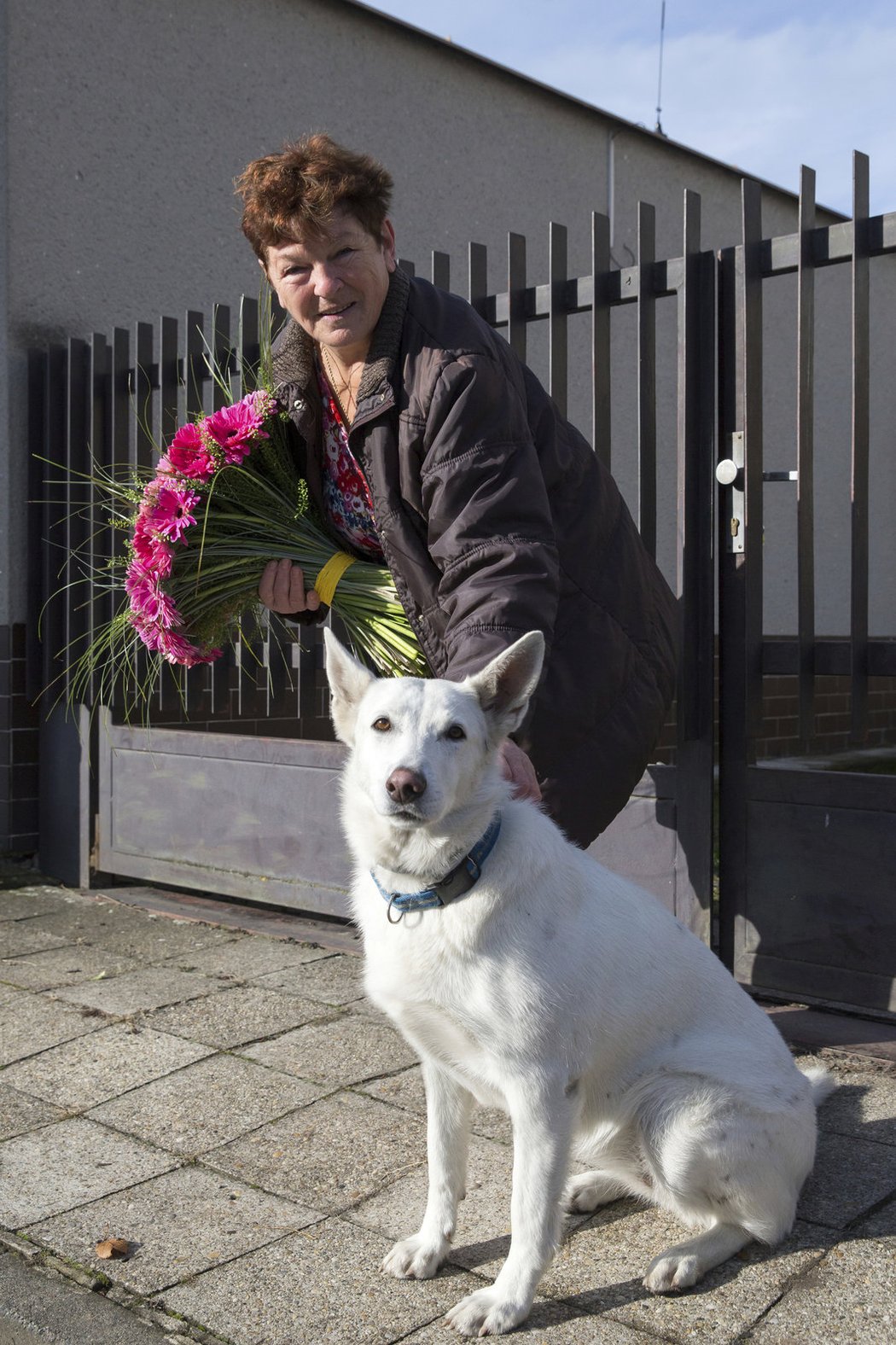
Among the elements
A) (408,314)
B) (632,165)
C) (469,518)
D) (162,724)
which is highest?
(632,165)

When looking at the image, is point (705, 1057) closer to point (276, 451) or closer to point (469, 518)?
point (469, 518)

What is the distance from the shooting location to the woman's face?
9.87 feet

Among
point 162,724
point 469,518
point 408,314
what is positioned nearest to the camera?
point 469,518

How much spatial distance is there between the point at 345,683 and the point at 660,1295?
1371 millimetres

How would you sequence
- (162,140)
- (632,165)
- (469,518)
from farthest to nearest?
(632,165) → (162,140) → (469,518)

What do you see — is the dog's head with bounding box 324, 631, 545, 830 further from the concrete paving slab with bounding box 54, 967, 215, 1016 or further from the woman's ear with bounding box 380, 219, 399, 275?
the concrete paving slab with bounding box 54, 967, 215, 1016

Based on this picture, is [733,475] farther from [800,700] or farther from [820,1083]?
[820,1083]

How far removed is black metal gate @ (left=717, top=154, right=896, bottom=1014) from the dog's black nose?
2.06 metres

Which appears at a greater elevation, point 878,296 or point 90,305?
point 878,296

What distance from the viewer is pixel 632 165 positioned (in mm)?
9758

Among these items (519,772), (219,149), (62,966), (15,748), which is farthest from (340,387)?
(219,149)

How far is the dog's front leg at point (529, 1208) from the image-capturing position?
2.21m

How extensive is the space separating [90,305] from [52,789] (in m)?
2.64

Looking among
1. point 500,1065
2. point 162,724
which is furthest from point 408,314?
point 162,724
